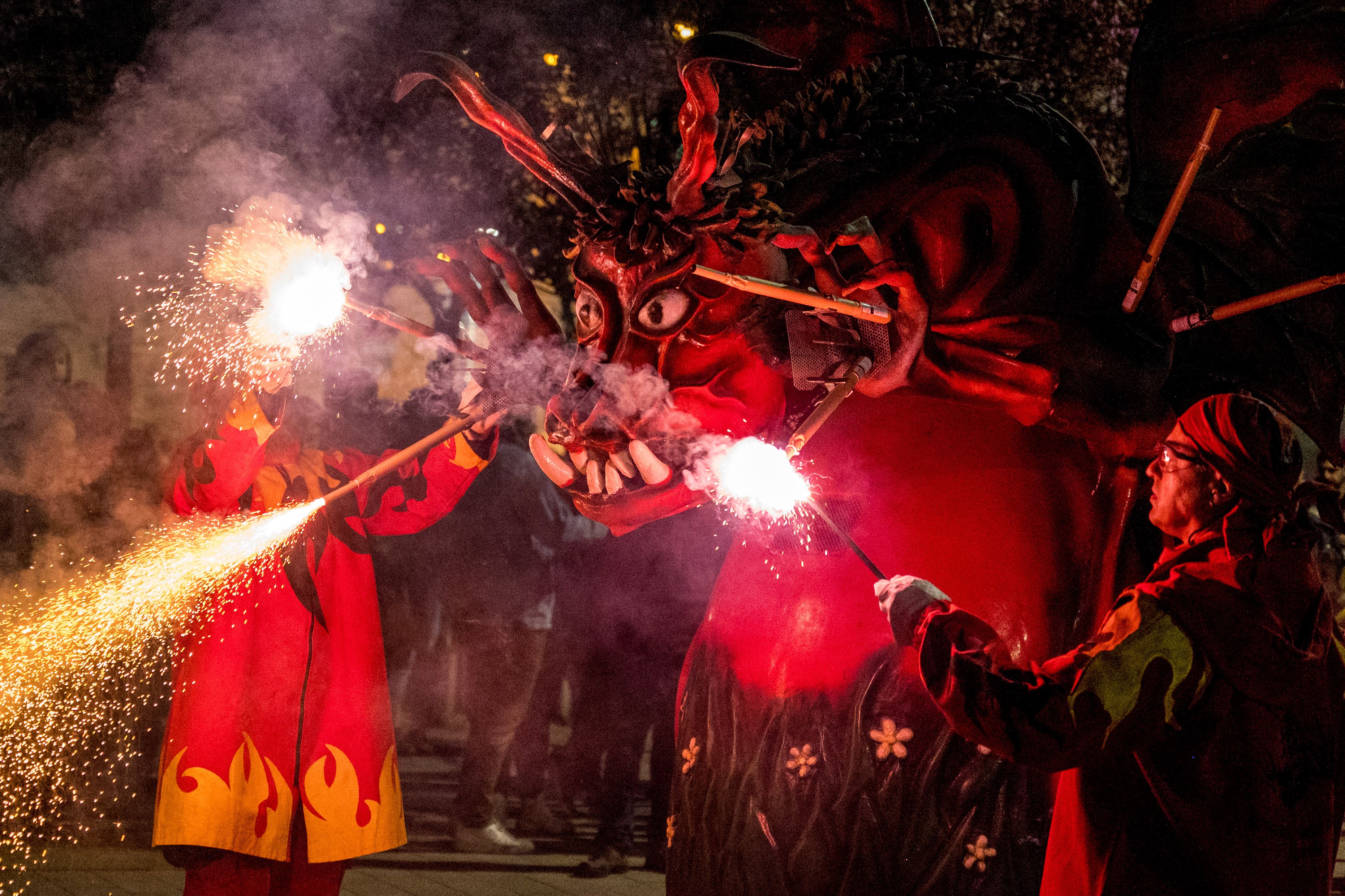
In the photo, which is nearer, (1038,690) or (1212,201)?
(1038,690)

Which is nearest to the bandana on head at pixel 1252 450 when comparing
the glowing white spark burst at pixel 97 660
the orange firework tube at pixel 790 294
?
the orange firework tube at pixel 790 294

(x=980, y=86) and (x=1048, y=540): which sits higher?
(x=980, y=86)

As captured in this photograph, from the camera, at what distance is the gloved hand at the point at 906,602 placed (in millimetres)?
2162

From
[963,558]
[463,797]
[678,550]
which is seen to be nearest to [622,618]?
[678,550]

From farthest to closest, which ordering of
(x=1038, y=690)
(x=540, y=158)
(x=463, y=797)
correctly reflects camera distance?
(x=463, y=797) → (x=540, y=158) → (x=1038, y=690)

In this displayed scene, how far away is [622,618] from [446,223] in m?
2.66

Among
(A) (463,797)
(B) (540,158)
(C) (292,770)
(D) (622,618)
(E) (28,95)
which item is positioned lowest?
(A) (463,797)

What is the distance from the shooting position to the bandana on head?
6.97ft

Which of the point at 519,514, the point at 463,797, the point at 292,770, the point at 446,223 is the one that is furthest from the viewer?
the point at 519,514

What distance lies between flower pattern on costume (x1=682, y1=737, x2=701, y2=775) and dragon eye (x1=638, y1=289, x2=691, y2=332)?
2.97 ft

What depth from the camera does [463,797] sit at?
6816mm

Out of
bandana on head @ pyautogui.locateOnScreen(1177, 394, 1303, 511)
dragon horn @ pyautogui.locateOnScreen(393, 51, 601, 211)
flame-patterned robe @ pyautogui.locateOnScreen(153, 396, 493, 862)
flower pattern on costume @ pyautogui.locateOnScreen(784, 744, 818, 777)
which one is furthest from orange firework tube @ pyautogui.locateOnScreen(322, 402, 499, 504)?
bandana on head @ pyautogui.locateOnScreen(1177, 394, 1303, 511)

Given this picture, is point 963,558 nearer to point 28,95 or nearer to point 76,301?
point 28,95

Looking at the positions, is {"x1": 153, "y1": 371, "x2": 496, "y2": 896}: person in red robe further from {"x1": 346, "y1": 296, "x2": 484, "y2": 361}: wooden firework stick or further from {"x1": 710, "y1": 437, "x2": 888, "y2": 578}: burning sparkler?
{"x1": 710, "y1": 437, "x2": 888, "y2": 578}: burning sparkler
